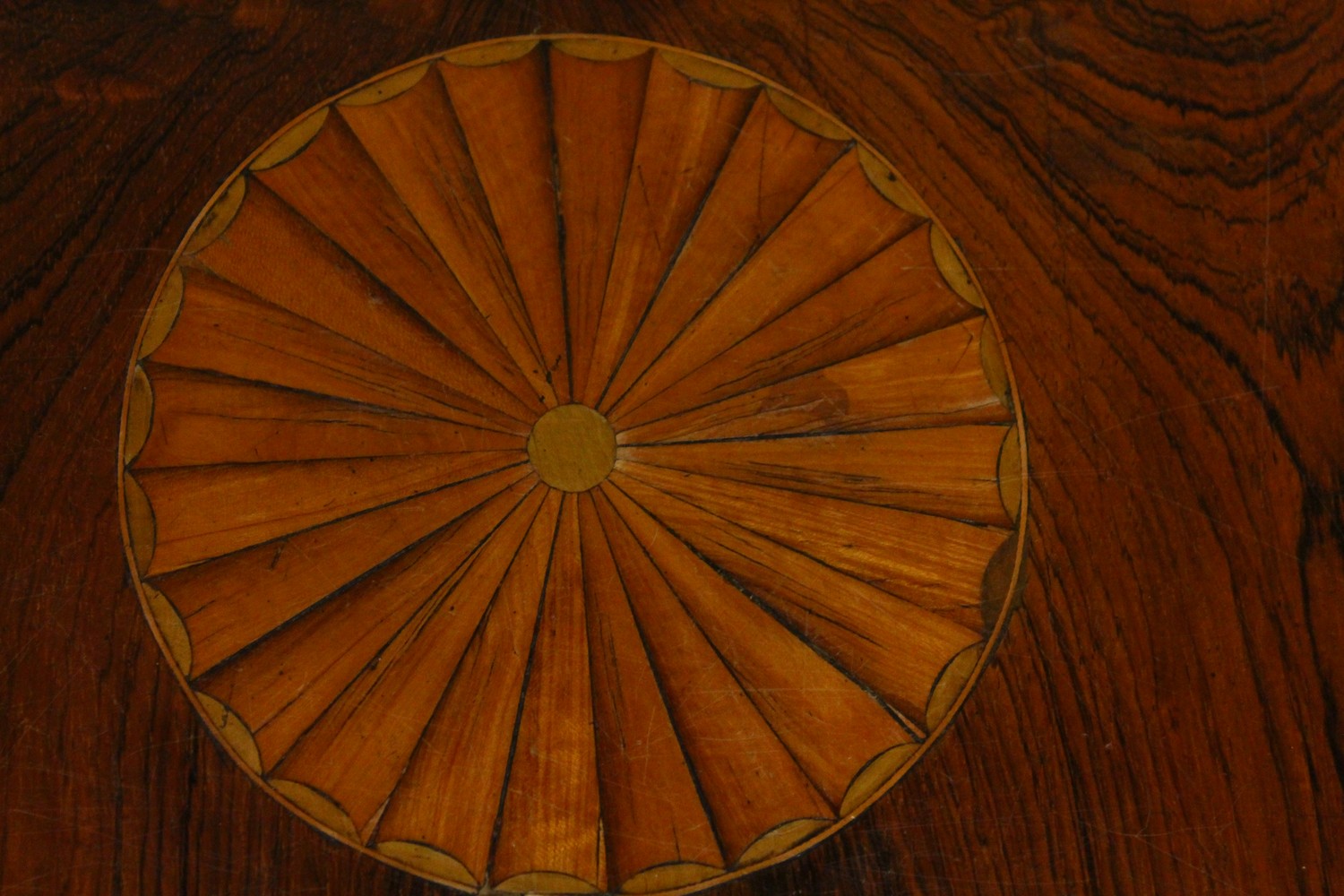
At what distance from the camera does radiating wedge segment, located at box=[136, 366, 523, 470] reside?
3.60 feet

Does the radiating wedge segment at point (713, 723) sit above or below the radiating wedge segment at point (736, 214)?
below

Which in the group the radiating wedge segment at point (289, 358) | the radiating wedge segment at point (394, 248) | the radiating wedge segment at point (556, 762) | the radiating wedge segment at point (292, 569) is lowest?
the radiating wedge segment at point (556, 762)

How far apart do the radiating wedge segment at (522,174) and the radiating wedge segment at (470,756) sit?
289 millimetres

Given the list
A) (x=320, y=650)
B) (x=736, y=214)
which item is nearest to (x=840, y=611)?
(x=736, y=214)

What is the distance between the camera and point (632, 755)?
3.55 feet

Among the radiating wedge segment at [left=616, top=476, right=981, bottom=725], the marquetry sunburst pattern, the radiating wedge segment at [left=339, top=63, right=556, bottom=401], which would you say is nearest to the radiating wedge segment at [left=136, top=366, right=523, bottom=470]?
the marquetry sunburst pattern

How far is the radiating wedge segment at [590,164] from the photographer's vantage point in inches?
44.6

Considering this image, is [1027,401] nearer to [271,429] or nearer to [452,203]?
[452,203]

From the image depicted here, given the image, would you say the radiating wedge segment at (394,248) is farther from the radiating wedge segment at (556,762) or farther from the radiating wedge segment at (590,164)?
the radiating wedge segment at (556,762)

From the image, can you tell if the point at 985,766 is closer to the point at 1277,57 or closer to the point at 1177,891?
the point at 1177,891

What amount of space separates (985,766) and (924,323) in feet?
1.66

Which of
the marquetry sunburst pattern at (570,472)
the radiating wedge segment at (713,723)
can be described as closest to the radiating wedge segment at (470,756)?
the marquetry sunburst pattern at (570,472)

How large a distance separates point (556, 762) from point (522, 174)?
0.67 meters

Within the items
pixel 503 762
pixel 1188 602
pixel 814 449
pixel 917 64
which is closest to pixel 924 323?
pixel 814 449
